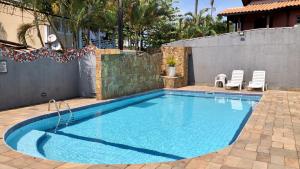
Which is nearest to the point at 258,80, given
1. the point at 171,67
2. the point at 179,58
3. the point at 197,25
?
the point at 179,58

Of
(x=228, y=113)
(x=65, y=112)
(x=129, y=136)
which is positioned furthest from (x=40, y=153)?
(x=228, y=113)

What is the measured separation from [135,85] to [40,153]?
330 inches

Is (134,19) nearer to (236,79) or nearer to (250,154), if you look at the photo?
(236,79)

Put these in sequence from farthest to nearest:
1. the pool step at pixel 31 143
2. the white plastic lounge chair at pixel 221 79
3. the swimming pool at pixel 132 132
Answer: the white plastic lounge chair at pixel 221 79, the swimming pool at pixel 132 132, the pool step at pixel 31 143

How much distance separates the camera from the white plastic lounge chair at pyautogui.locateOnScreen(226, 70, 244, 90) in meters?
15.3

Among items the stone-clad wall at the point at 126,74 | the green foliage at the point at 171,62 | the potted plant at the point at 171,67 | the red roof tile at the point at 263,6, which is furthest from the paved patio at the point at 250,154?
the red roof tile at the point at 263,6

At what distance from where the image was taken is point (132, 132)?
7910 mm

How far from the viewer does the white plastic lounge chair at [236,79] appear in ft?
50.1

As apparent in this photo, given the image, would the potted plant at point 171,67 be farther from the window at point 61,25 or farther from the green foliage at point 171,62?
the window at point 61,25

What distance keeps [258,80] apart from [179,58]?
4.70 metres

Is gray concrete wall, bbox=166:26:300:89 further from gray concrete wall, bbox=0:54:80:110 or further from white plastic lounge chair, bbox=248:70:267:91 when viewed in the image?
gray concrete wall, bbox=0:54:80:110

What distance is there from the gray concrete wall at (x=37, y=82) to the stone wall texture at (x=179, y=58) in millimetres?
6518

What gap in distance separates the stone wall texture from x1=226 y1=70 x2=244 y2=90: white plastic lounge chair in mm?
2828

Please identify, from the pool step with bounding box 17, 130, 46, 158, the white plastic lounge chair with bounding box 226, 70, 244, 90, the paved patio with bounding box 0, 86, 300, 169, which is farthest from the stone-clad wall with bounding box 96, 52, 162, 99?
the pool step with bounding box 17, 130, 46, 158
